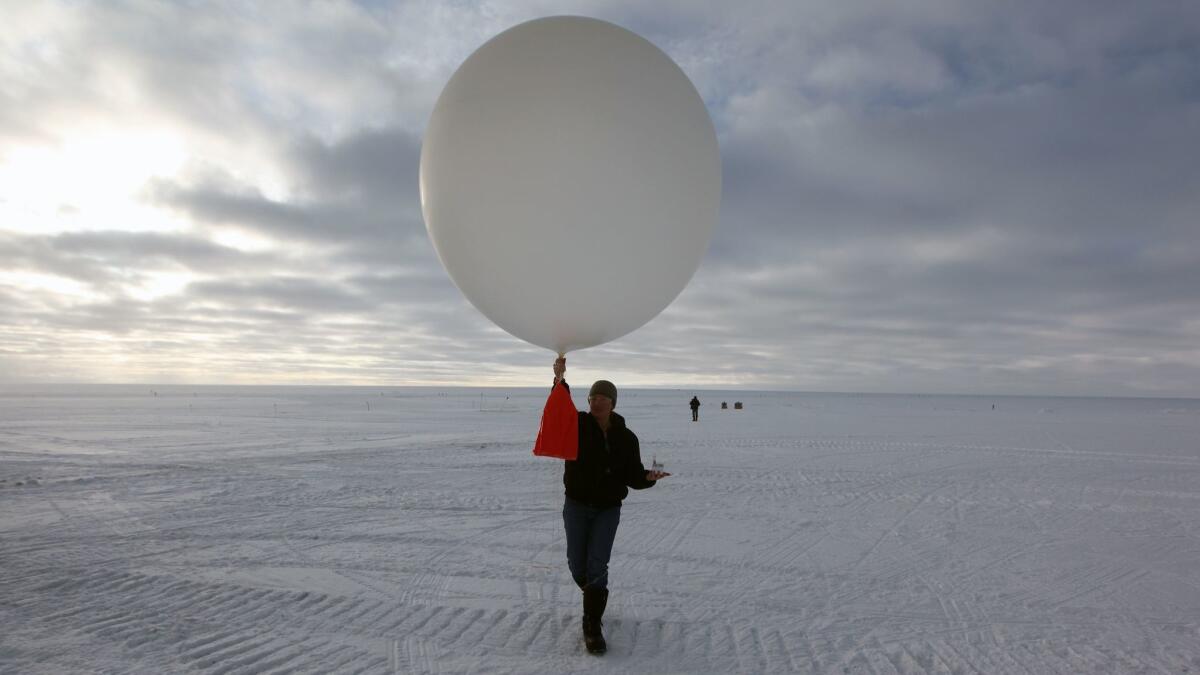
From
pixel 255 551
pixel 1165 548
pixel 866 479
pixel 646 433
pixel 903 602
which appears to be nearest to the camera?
pixel 903 602

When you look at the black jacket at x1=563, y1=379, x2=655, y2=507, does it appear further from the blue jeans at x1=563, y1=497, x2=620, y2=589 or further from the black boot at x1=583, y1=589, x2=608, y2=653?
the black boot at x1=583, y1=589, x2=608, y2=653

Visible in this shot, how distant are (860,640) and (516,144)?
4385mm

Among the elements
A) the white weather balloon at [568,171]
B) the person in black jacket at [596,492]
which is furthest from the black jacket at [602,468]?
the white weather balloon at [568,171]

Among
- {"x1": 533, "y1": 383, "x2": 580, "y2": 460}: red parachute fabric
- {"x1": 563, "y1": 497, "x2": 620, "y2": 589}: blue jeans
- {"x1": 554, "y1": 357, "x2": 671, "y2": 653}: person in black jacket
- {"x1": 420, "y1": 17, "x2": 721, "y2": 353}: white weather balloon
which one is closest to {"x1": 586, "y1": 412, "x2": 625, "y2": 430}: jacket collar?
{"x1": 554, "y1": 357, "x2": 671, "y2": 653}: person in black jacket

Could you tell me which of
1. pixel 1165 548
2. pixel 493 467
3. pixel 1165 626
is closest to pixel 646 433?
pixel 493 467

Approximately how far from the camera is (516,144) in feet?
12.3

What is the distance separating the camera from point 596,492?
4.39 metres

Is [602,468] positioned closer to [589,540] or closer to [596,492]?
[596,492]

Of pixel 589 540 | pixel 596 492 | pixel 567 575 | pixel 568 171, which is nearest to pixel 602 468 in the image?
pixel 596 492

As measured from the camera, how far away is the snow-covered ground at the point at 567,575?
4.42m

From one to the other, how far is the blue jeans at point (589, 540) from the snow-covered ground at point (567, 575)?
534 mm

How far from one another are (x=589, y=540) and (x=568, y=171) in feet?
8.59

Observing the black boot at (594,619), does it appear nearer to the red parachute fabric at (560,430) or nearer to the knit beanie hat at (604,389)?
the red parachute fabric at (560,430)

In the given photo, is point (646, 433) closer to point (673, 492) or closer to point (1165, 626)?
point (673, 492)
